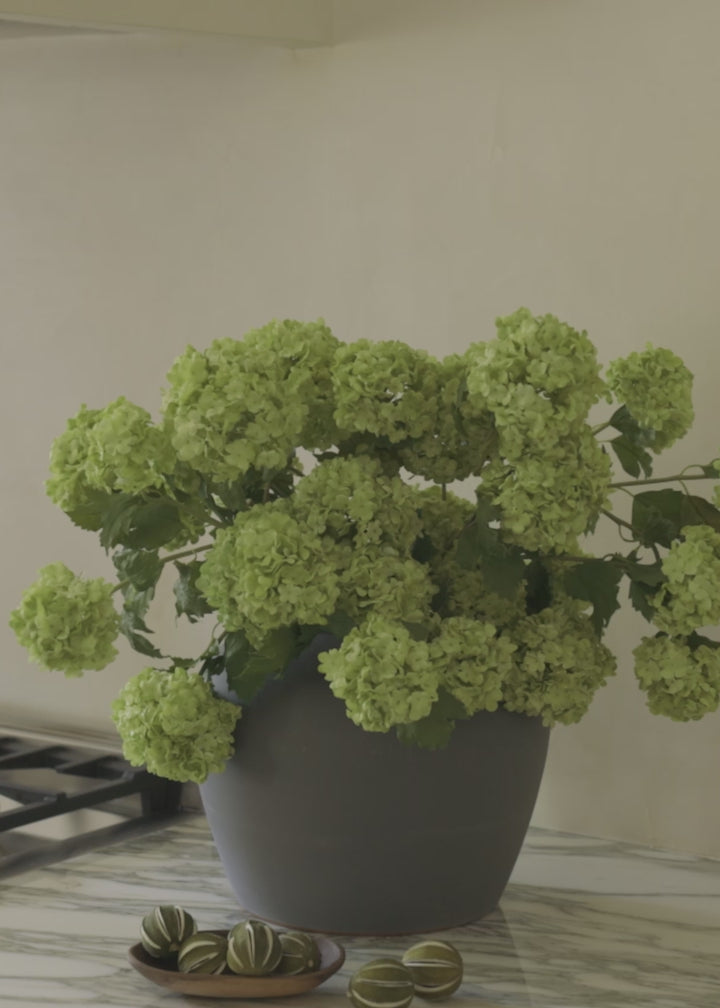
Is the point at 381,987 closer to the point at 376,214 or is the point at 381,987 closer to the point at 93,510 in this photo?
the point at 93,510

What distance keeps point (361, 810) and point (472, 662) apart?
0.13m

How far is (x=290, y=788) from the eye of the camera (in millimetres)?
973

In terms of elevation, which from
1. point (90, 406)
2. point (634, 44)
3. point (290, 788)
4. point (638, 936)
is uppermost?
point (634, 44)

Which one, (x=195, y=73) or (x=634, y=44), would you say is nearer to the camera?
(x=634, y=44)

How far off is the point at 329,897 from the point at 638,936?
230 mm

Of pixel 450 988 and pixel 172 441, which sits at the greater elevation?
pixel 172 441

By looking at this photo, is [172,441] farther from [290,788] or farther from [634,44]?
[634,44]

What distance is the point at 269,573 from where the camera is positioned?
883 millimetres

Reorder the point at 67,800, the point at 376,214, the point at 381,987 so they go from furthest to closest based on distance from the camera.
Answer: the point at 376,214
the point at 67,800
the point at 381,987

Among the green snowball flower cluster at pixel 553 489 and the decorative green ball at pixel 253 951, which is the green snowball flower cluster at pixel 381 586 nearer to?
the green snowball flower cluster at pixel 553 489

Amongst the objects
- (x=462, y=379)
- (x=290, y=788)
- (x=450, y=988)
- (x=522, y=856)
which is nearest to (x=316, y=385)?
(x=462, y=379)

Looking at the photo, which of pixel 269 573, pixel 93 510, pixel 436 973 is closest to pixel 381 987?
pixel 436 973

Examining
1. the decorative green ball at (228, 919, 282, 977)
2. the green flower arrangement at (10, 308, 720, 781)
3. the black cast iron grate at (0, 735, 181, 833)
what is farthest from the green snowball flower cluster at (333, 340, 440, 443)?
the black cast iron grate at (0, 735, 181, 833)

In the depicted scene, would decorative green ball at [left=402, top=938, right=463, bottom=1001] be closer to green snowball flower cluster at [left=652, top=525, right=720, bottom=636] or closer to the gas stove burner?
green snowball flower cluster at [left=652, top=525, right=720, bottom=636]
